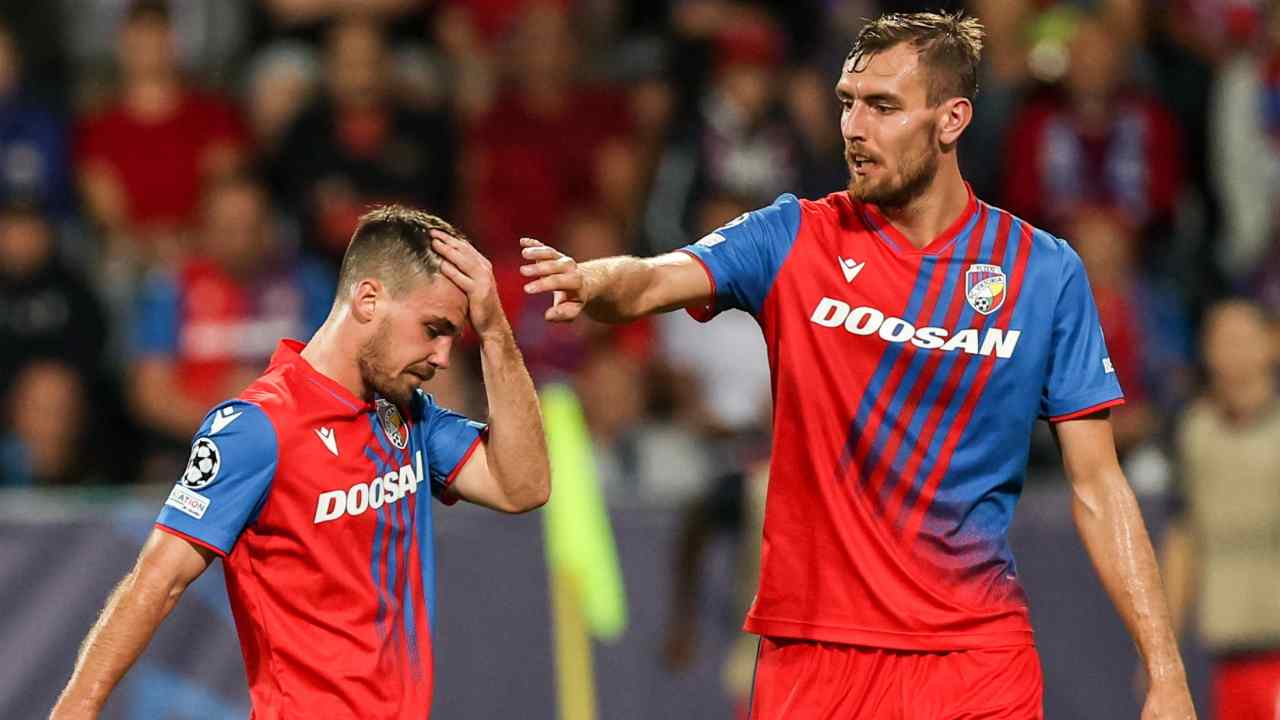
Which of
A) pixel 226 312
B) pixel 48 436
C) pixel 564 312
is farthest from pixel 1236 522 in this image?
pixel 48 436

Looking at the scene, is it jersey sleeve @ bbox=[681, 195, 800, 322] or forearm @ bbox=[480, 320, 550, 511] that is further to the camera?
jersey sleeve @ bbox=[681, 195, 800, 322]

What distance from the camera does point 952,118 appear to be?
17.9 ft

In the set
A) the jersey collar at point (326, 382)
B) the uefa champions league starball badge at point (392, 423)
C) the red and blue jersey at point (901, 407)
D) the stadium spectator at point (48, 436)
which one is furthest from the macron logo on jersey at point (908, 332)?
the stadium spectator at point (48, 436)

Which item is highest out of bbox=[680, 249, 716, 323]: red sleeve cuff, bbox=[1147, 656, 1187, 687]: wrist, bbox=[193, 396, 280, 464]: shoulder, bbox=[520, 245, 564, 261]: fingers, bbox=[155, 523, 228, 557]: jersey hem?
bbox=[520, 245, 564, 261]: fingers

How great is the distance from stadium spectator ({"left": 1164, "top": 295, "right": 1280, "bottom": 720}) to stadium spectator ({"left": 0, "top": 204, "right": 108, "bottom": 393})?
5.70 m

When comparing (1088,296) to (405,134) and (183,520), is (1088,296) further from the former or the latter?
(405,134)

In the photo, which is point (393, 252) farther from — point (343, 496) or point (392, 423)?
point (343, 496)

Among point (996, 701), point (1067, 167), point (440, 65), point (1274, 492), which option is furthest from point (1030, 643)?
point (440, 65)

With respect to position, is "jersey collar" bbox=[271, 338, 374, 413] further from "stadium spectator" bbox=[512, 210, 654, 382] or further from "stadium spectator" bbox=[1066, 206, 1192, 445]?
"stadium spectator" bbox=[1066, 206, 1192, 445]

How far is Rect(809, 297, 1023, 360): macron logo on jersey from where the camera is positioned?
5.37 meters

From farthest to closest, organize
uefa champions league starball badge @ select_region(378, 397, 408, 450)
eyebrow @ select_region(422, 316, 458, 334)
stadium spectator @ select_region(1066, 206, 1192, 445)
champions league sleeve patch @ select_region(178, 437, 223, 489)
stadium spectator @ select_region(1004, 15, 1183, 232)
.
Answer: stadium spectator @ select_region(1004, 15, 1183, 232) → stadium spectator @ select_region(1066, 206, 1192, 445) → uefa champions league starball badge @ select_region(378, 397, 408, 450) → eyebrow @ select_region(422, 316, 458, 334) → champions league sleeve patch @ select_region(178, 437, 223, 489)

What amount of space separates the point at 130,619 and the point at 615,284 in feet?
4.74

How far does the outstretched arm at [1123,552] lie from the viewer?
519 centimetres

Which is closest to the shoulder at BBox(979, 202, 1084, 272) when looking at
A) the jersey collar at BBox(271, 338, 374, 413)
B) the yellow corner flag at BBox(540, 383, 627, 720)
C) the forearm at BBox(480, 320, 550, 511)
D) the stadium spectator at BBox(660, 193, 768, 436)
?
the forearm at BBox(480, 320, 550, 511)
